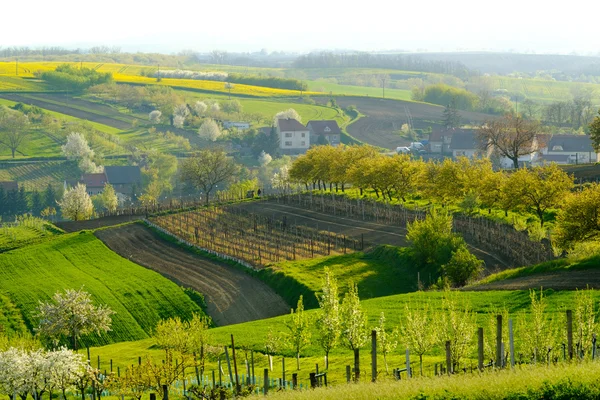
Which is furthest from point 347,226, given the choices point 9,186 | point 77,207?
point 9,186

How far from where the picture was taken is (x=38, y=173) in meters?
167

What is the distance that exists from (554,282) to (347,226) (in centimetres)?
3302

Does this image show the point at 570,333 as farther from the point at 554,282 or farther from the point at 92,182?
the point at 92,182

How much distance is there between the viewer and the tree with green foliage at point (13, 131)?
179 m

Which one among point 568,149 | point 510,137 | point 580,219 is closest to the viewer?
point 580,219

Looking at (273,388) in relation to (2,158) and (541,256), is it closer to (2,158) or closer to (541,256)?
(541,256)

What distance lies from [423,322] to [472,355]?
207 inches

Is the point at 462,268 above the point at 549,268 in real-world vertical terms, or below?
below

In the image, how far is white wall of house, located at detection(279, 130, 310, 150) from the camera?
189 meters

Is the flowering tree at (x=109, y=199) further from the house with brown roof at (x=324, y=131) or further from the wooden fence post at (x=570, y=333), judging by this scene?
the wooden fence post at (x=570, y=333)

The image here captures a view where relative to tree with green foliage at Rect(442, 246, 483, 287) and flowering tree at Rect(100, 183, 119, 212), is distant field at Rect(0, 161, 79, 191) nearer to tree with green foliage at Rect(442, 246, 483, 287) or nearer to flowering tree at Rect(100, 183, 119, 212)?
flowering tree at Rect(100, 183, 119, 212)

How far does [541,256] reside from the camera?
231 ft

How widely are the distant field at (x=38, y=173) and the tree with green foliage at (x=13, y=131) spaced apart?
322 inches

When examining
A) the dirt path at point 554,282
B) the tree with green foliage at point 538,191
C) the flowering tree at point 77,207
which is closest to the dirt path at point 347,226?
the tree with green foliage at point 538,191
